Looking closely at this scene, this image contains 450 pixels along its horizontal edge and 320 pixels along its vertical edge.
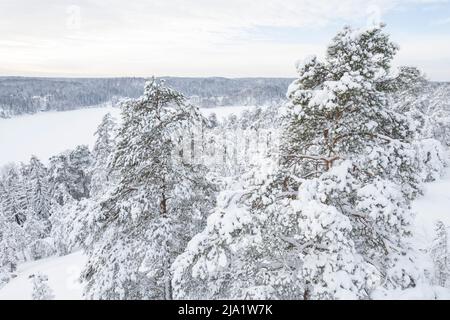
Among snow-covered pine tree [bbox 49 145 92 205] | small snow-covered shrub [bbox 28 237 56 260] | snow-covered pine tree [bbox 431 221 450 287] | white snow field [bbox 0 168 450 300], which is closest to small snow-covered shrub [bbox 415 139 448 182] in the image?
white snow field [bbox 0 168 450 300]

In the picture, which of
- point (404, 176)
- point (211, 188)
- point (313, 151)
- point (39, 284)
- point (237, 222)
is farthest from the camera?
point (39, 284)

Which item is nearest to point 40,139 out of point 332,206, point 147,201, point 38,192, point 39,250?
point 38,192

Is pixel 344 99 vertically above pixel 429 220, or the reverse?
pixel 344 99

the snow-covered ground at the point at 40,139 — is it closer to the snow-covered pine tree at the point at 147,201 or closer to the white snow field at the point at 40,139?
the white snow field at the point at 40,139

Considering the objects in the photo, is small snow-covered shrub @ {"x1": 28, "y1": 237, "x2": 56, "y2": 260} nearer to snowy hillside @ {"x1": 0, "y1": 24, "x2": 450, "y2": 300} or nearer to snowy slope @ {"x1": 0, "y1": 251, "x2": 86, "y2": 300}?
snowy slope @ {"x1": 0, "y1": 251, "x2": 86, "y2": 300}

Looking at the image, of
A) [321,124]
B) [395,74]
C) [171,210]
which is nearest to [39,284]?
[171,210]

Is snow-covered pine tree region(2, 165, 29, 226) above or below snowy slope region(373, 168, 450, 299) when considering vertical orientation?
below
